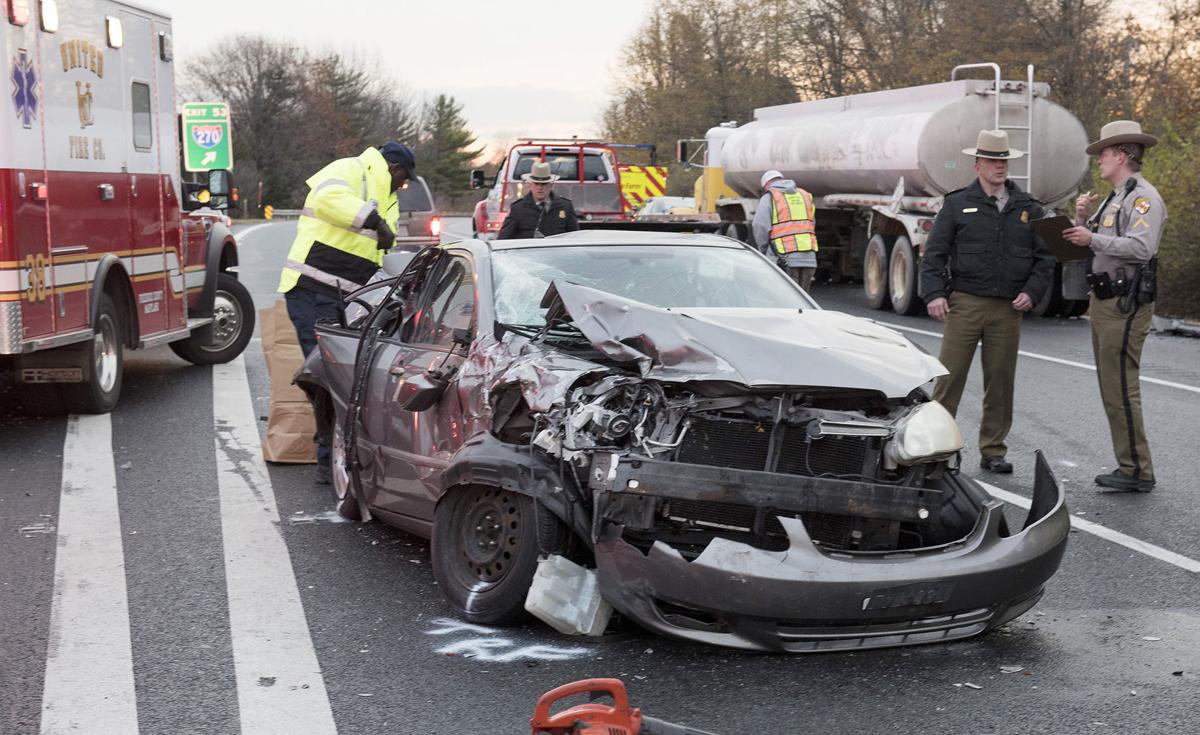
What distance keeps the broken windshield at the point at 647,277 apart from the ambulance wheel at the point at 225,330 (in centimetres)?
722

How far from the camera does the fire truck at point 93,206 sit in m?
9.16

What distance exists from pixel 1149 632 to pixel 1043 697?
927 mm

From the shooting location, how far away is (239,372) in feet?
42.5

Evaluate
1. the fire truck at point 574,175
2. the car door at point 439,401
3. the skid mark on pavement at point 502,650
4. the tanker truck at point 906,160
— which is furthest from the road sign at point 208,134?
the skid mark on pavement at point 502,650

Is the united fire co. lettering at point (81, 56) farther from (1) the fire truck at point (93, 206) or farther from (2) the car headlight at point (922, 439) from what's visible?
(2) the car headlight at point (922, 439)

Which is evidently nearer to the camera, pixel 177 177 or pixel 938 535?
pixel 938 535

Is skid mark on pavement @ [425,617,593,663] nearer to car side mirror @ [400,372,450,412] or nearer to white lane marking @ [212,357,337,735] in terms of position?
white lane marking @ [212,357,337,735]

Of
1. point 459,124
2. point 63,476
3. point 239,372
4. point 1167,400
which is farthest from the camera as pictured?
point 459,124

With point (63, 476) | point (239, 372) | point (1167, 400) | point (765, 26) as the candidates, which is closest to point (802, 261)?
point (1167, 400)

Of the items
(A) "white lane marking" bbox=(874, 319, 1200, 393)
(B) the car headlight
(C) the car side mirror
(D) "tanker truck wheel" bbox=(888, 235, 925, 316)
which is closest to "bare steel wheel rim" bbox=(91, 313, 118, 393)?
(C) the car side mirror

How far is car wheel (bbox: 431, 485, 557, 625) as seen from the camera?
17.0 feet

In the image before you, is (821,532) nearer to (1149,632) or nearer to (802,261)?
(1149,632)

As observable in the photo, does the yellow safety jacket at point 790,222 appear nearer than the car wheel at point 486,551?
No

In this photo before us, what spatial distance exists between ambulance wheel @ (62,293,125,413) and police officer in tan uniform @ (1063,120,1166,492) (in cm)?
648
